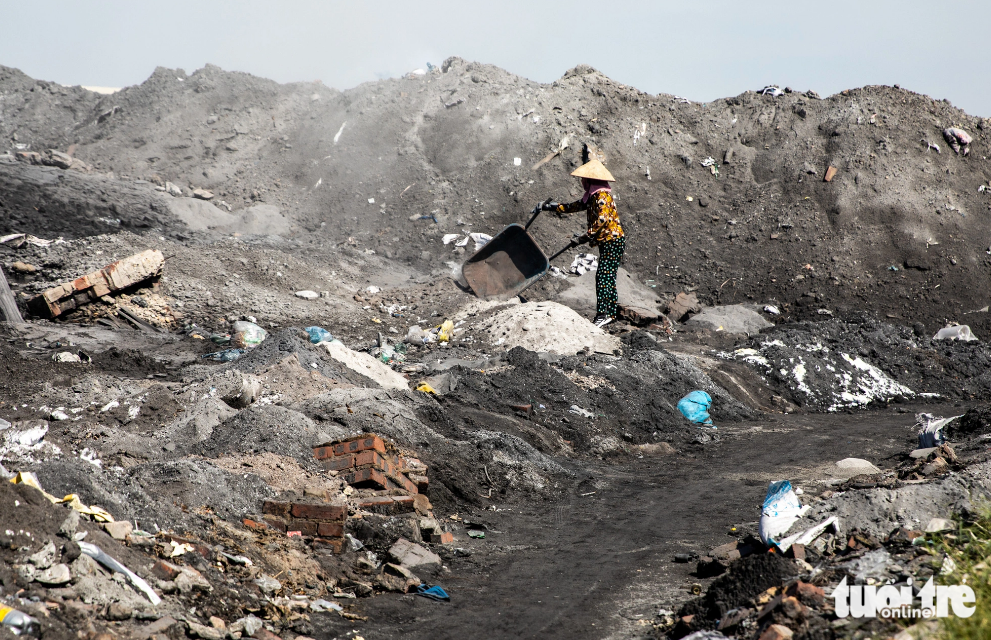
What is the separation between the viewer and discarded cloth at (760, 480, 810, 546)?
365cm

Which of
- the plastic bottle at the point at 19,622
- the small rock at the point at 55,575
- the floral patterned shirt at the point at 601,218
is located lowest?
the plastic bottle at the point at 19,622

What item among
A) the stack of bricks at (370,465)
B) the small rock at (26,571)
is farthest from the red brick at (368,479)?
the small rock at (26,571)

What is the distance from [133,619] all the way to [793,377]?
25.9 ft

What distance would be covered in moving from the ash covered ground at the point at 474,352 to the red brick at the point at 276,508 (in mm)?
72

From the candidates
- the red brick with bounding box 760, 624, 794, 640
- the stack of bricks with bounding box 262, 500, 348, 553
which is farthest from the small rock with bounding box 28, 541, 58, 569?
the red brick with bounding box 760, 624, 794, 640

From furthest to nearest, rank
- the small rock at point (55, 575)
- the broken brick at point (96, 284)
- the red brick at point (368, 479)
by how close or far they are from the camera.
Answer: the broken brick at point (96, 284) < the red brick at point (368, 479) < the small rock at point (55, 575)

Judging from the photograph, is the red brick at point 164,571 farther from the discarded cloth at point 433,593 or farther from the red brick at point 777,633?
the red brick at point 777,633

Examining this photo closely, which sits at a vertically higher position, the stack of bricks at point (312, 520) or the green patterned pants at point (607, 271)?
the green patterned pants at point (607, 271)

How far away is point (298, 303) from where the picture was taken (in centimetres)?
1035

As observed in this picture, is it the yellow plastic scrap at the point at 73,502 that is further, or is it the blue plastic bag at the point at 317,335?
the blue plastic bag at the point at 317,335

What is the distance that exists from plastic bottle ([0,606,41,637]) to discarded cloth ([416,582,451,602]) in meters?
1.72

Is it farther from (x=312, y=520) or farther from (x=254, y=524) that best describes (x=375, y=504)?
(x=254, y=524)

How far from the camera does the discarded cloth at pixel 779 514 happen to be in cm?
365

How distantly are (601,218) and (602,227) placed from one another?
0.39ft
